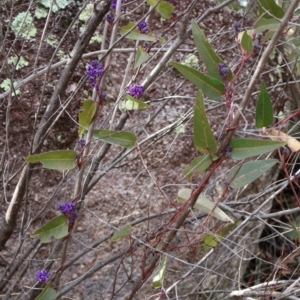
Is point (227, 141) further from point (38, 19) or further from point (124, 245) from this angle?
point (38, 19)

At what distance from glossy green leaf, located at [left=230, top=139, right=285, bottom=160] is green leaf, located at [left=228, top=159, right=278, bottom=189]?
9 cm

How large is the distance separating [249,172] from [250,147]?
0.39ft

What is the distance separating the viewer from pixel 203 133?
909 mm

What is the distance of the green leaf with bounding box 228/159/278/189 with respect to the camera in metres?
0.99

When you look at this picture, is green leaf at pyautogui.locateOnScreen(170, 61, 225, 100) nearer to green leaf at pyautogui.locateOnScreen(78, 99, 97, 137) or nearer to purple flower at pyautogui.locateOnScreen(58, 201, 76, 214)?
green leaf at pyautogui.locateOnScreen(78, 99, 97, 137)

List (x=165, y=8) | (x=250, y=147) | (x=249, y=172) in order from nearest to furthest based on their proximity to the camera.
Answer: (x=250, y=147)
(x=249, y=172)
(x=165, y=8)

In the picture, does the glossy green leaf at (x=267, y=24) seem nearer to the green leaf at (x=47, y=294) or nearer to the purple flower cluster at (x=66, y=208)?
the purple flower cluster at (x=66, y=208)

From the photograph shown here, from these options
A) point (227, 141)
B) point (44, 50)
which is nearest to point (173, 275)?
point (44, 50)

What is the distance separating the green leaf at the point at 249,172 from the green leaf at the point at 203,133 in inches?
4.0

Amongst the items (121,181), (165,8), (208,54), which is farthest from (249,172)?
(121,181)

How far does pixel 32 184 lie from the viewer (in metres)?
1.62

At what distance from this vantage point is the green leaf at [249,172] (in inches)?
39.0

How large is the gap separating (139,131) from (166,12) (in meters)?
0.41

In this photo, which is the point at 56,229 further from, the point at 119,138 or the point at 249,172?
the point at 249,172
